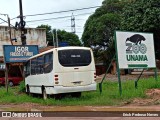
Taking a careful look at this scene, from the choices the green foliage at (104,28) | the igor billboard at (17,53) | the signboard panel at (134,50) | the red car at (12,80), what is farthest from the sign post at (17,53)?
the green foliage at (104,28)

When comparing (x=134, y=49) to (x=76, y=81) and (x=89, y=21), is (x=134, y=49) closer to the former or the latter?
(x=76, y=81)

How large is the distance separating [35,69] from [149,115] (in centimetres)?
1063

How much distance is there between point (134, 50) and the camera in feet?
58.4

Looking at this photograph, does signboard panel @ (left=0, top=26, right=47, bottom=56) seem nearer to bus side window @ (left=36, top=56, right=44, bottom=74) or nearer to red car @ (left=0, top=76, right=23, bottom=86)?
red car @ (left=0, top=76, right=23, bottom=86)

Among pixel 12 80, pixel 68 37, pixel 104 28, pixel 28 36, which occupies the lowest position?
pixel 12 80

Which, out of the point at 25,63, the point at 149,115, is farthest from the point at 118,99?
the point at 25,63

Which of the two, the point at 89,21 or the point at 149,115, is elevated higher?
the point at 89,21

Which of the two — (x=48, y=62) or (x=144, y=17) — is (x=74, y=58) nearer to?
(x=48, y=62)

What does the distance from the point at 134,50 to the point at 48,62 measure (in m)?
4.10

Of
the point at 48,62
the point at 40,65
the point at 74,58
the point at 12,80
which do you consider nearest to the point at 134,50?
the point at 74,58

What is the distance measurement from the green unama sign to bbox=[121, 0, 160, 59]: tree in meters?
14.3

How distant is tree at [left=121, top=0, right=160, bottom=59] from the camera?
32750 mm

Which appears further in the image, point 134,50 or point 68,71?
point 134,50

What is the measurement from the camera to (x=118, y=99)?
16250 millimetres
